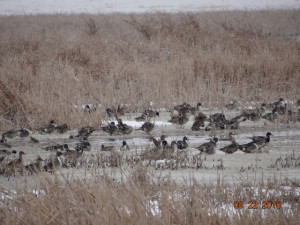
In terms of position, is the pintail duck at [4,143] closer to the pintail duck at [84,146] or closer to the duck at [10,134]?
the duck at [10,134]

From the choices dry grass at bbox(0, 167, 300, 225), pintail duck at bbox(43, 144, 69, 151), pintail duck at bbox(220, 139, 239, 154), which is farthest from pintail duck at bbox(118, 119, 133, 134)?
dry grass at bbox(0, 167, 300, 225)

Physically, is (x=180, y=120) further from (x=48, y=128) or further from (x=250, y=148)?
(x=48, y=128)

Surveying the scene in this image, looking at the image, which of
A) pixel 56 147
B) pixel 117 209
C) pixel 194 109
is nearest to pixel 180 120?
pixel 194 109

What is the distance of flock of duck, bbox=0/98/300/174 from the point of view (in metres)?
6.80

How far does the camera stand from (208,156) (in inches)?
290

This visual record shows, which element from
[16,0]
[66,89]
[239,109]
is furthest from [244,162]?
[16,0]

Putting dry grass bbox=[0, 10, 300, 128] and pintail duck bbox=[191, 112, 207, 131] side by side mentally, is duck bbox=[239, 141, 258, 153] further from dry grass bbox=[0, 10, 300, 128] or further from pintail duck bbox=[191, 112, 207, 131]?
dry grass bbox=[0, 10, 300, 128]

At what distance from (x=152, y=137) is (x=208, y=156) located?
1.34 meters

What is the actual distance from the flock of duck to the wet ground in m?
0.11

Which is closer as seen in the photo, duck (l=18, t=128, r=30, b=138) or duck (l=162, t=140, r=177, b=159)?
duck (l=162, t=140, r=177, b=159)

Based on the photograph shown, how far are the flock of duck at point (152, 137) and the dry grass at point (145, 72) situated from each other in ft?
2.22

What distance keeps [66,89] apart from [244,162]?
228 inches
